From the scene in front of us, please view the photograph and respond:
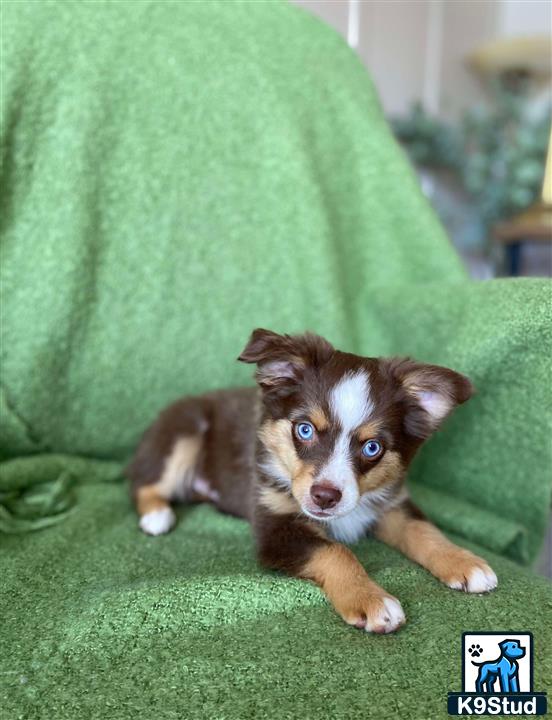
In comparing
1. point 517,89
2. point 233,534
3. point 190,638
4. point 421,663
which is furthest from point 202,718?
point 517,89

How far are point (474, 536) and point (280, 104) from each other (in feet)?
6.03

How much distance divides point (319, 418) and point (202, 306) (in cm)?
104

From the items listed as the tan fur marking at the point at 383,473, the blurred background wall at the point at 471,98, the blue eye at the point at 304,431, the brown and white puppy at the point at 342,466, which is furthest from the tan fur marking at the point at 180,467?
the blurred background wall at the point at 471,98

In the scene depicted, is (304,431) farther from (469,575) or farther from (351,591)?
(469,575)

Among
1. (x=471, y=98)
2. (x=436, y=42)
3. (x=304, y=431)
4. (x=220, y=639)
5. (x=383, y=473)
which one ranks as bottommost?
(x=220, y=639)

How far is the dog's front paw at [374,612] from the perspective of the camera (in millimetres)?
1521

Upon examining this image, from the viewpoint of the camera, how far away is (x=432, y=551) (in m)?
1.86

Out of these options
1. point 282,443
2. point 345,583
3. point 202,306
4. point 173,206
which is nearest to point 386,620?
point 345,583

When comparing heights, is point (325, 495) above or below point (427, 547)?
above

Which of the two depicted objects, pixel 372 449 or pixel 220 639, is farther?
pixel 372 449

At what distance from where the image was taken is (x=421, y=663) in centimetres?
143

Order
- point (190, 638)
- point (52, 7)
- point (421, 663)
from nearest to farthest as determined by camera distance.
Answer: point (421, 663) → point (190, 638) → point (52, 7)

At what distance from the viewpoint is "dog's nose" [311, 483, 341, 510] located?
172cm

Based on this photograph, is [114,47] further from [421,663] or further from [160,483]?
[421,663]
